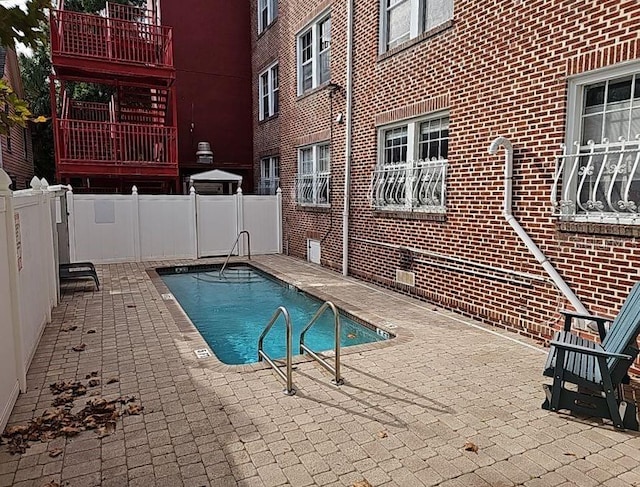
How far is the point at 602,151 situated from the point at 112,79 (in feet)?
40.3

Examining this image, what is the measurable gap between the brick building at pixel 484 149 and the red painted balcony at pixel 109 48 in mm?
4694

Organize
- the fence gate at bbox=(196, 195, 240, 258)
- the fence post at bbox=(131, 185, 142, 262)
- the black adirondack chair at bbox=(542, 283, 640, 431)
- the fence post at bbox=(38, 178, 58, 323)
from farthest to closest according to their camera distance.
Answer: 1. the fence gate at bbox=(196, 195, 240, 258)
2. the fence post at bbox=(131, 185, 142, 262)
3. the fence post at bbox=(38, 178, 58, 323)
4. the black adirondack chair at bbox=(542, 283, 640, 431)

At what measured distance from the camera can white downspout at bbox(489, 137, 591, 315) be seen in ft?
15.7

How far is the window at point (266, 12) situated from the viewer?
13.7m

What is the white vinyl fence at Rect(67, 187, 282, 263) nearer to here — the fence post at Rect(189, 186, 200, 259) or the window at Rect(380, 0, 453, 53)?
the fence post at Rect(189, 186, 200, 259)

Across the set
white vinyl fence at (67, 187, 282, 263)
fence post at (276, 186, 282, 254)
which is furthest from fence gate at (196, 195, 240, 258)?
fence post at (276, 186, 282, 254)

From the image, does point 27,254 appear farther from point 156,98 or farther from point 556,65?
Answer: point 156,98

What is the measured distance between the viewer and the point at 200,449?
3.03 metres

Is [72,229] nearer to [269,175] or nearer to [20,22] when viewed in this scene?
[269,175]

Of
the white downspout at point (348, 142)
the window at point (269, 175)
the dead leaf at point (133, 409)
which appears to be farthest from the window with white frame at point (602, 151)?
the window at point (269, 175)

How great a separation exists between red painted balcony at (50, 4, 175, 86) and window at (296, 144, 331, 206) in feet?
15.0

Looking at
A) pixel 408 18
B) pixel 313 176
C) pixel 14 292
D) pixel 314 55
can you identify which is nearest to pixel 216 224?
pixel 313 176

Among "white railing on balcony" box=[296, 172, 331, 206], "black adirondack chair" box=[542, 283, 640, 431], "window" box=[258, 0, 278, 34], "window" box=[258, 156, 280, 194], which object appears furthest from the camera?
"window" box=[258, 156, 280, 194]

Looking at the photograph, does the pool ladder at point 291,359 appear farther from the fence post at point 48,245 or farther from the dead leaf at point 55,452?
the fence post at point 48,245
